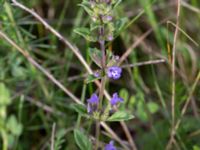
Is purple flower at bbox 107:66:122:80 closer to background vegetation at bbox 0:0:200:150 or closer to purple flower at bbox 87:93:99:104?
purple flower at bbox 87:93:99:104

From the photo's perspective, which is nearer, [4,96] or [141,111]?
[4,96]

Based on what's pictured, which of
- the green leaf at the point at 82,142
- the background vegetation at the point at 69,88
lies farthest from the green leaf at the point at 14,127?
the green leaf at the point at 82,142

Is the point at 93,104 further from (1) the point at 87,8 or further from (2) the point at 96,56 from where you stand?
(1) the point at 87,8

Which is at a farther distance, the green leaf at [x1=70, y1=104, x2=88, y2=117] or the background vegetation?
the background vegetation

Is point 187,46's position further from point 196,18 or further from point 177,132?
point 177,132

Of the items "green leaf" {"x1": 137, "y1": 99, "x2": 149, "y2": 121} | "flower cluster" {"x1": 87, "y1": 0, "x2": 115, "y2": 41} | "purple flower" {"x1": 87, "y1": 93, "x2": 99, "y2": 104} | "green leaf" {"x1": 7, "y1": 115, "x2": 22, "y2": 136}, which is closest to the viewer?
"flower cluster" {"x1": 87, "y1": 0, "x2": 115, "y2": 41}

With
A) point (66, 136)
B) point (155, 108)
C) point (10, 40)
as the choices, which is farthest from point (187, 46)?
point (10, 40)

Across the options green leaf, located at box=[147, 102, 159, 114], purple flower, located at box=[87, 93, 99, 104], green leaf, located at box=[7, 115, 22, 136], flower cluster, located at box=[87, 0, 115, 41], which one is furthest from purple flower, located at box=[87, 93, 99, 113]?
green leaf, located at box=[147, 102, 159, 114]

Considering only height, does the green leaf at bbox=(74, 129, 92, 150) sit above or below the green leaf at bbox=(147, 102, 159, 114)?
above

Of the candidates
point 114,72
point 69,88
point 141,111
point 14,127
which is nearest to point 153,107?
point 141,111
